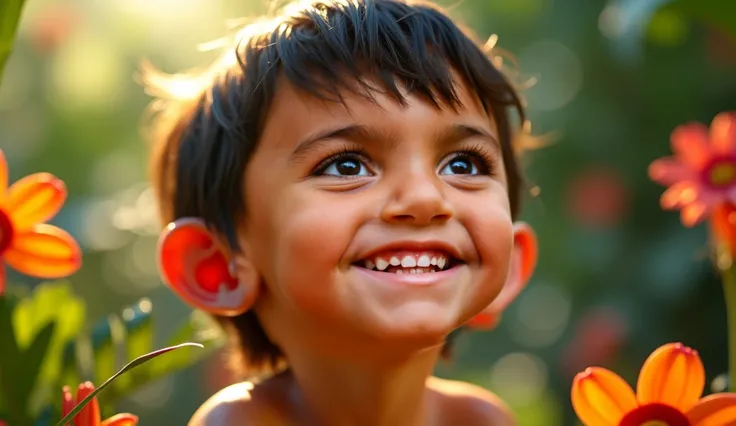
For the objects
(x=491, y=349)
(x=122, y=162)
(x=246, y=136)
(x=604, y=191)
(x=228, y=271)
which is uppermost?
(x=246, y=136)

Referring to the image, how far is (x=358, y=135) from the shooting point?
0.81 m

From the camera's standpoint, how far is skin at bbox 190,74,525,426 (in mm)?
784

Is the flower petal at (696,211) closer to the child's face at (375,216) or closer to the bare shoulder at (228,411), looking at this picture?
the child's face at (375,216)

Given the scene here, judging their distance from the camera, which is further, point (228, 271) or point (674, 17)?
point (674, 17)

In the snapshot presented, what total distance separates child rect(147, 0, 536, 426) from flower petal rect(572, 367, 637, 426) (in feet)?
0.38

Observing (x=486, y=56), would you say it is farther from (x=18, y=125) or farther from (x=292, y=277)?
(x=18, y=125)

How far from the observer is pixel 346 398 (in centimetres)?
91

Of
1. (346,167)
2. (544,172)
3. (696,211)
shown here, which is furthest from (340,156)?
(544,172)

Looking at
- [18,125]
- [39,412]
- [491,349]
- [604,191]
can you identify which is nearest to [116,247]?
[18,125]

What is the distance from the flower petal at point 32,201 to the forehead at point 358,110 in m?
0.20

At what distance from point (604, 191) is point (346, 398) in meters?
1.29

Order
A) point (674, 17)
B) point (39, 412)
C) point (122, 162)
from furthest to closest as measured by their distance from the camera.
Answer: point (122, 162) → point (674, 17) → point (39, 412)

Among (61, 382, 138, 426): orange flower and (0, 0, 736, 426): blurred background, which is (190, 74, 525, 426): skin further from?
(0, 0, 736, 426): blurred background

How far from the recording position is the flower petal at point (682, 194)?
1.03 metres
